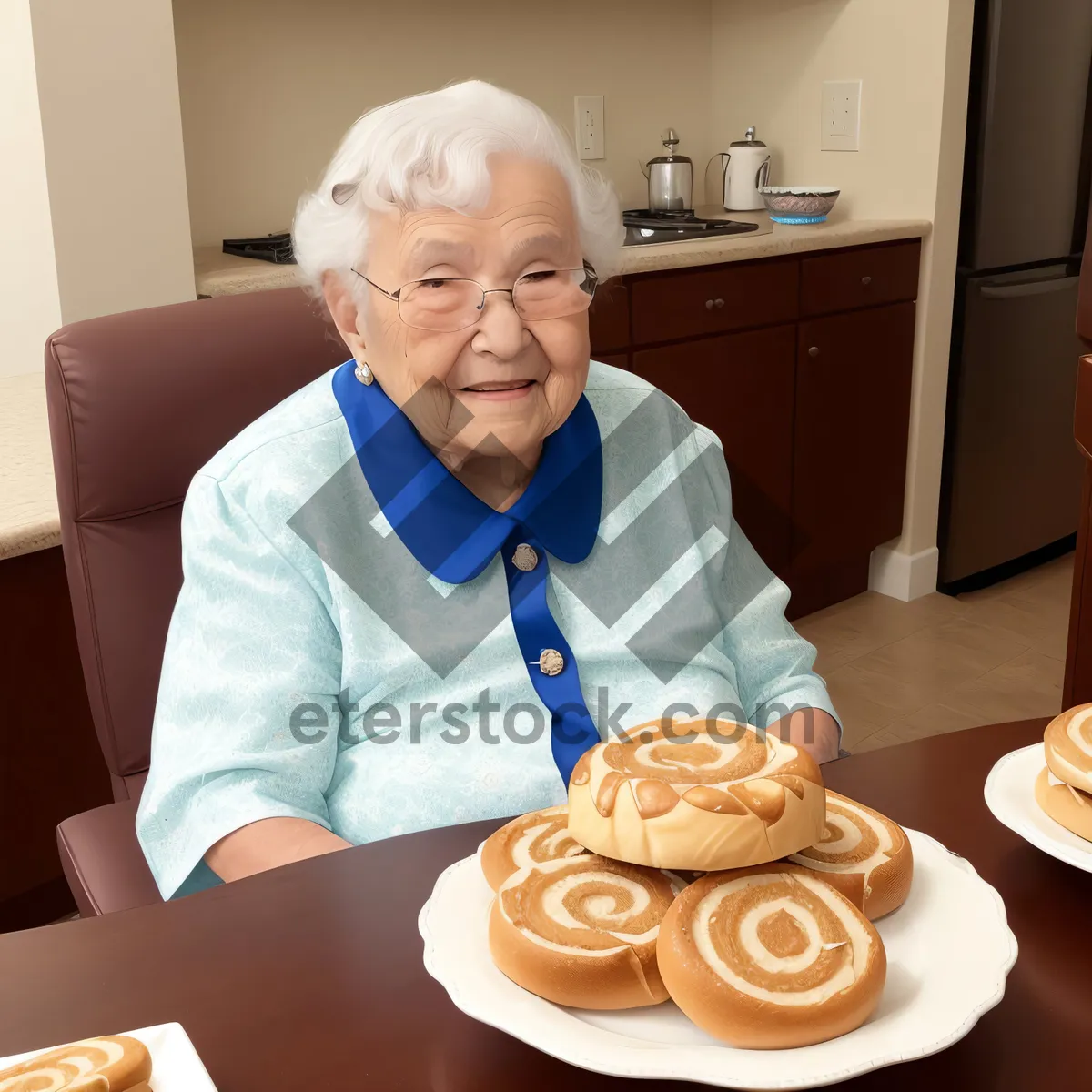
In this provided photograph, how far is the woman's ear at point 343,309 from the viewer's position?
3.75ft

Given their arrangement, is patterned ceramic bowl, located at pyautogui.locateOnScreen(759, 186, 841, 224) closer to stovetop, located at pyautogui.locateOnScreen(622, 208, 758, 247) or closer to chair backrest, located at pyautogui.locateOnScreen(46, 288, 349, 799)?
stovetop, located at pyautogui.locateOnScreen(622, 208, 758, 247)

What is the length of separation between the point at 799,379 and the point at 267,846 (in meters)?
2.18

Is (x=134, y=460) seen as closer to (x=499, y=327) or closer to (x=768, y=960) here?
(x=499, y=327)

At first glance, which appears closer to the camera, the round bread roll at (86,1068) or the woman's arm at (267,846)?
the round bread roll at (86,1068)

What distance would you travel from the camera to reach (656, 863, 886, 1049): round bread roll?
20.9 inches

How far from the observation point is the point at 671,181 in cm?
309

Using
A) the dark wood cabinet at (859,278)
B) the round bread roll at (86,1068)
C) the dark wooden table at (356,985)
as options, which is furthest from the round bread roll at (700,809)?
the dark wood cabinet at (859,278)

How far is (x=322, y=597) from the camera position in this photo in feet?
3.53

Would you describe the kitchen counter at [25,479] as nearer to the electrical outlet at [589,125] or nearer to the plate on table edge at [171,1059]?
the plate on table edge at [171,1059]

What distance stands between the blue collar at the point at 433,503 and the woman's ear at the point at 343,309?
0.11 feet

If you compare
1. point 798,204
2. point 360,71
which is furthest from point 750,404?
point 360,71

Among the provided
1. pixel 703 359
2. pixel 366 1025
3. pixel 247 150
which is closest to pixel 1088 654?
pixel 703 359

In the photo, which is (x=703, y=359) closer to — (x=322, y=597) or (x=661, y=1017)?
(x=322, y=597)

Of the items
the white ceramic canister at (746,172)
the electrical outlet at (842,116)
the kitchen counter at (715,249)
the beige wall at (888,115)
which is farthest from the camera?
the white ceramic canister at (746,172)
